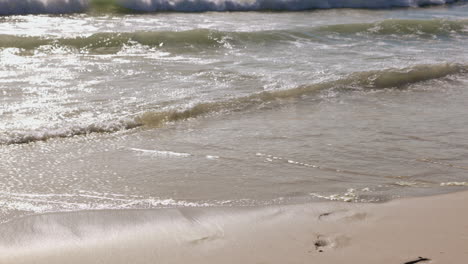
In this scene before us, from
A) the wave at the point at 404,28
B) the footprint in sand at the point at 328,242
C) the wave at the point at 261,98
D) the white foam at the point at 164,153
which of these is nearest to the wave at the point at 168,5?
the wave at the point at 404,28

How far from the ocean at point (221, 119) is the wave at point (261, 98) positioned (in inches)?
0.6

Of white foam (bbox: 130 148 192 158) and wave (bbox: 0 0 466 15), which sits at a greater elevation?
wave (bbox: 0 0 466 15)

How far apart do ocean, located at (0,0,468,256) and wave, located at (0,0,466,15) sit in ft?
6.04

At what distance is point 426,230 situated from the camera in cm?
277

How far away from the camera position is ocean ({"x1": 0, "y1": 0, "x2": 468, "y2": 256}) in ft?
11.0

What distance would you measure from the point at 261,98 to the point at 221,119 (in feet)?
2.59

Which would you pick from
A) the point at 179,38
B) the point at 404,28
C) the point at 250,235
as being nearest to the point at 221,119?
the point at 250,235

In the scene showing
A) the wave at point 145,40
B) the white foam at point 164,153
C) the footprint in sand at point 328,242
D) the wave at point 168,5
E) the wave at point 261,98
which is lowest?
the footprint in sand at point 328,242

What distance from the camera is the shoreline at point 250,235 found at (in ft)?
8.14

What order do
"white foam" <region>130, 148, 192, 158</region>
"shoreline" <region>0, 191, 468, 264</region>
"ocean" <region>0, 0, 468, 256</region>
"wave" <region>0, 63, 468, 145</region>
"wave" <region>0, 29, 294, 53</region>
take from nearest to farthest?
"shoreline" <region>0, 191, 468, 264</region>
"ocean" <region>0, 0, 468, 256</region>
"white foam" <region>130, 148, 192, 158</region>
"wave" <region>0, 63, 468, 145</region>
"wave" <region>0, 29, 294, 53</region>

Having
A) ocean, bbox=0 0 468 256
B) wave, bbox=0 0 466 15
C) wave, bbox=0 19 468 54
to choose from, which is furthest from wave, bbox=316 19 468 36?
wave, bbox=0 0 466 15

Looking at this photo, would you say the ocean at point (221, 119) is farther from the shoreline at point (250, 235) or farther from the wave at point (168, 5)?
the wave at point (168, 5)

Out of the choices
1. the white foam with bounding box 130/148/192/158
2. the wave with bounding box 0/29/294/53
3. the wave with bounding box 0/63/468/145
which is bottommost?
the white foam with bounding box 130/148/192/158

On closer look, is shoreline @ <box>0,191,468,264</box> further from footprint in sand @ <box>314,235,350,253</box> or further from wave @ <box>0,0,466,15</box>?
wave @ <box>0,0,466,15</box>
